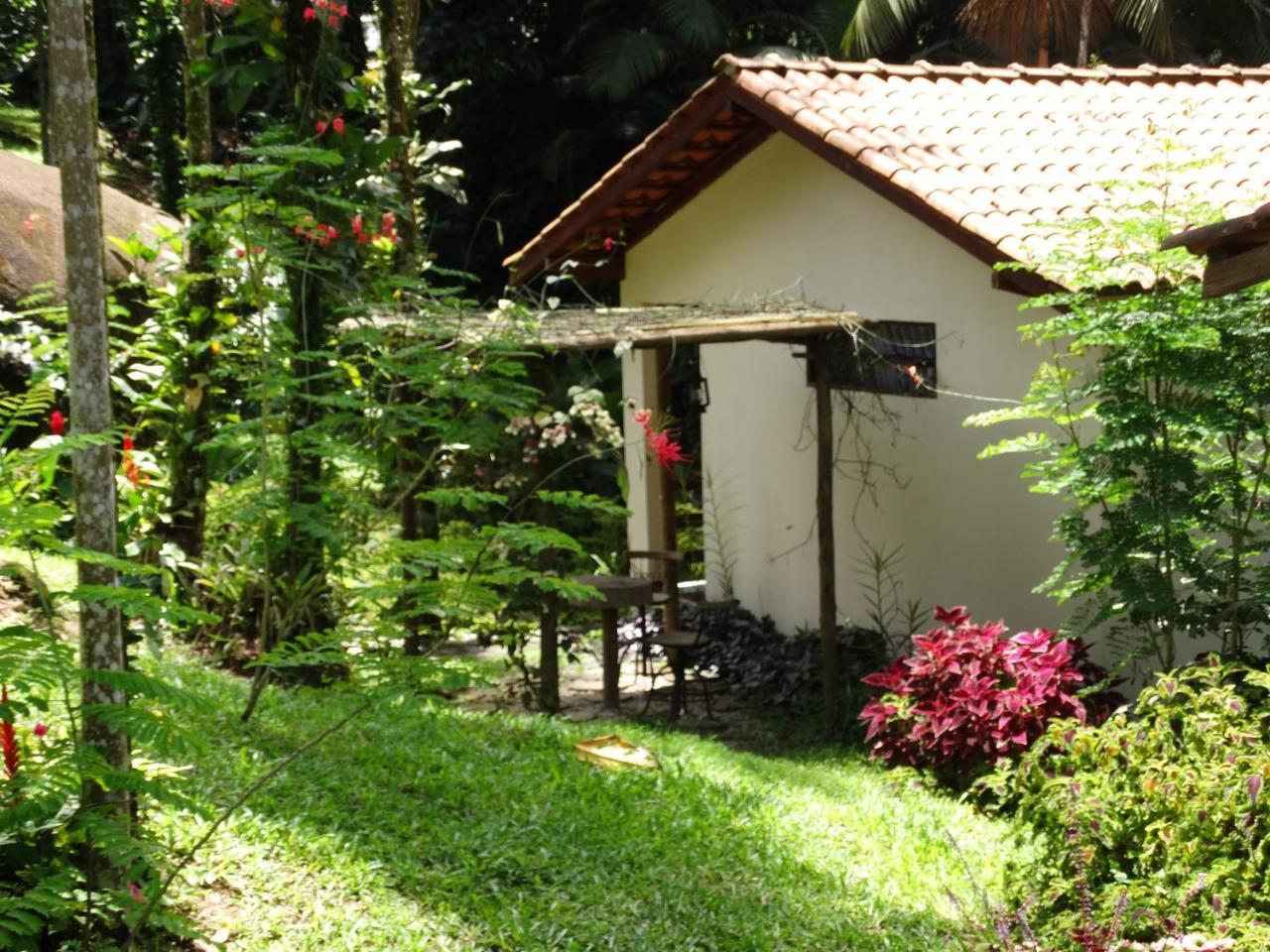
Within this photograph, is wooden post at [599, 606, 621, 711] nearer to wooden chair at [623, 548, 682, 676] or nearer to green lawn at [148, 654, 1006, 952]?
wooden chair at [623, 548, 682, 676]

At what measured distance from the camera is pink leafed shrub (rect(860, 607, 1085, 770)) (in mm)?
7277

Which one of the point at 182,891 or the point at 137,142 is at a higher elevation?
the point at 137,142

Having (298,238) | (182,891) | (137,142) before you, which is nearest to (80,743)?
(182,891)

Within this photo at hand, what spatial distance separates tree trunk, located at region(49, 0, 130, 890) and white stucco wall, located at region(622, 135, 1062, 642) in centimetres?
605

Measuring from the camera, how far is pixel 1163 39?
67.6 ft

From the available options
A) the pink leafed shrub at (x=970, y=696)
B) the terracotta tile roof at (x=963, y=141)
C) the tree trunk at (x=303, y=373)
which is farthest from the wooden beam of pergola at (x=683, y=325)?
the pink leafed shrub at (x=970, y=696)

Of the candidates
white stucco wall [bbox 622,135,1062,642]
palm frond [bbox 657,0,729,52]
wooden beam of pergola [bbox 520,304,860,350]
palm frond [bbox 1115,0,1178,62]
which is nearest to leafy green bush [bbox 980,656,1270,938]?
white stucco wall [bbox 622,135,1062,642]

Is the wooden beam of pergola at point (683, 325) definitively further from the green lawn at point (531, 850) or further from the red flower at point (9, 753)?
the red flower at point (9, 753)

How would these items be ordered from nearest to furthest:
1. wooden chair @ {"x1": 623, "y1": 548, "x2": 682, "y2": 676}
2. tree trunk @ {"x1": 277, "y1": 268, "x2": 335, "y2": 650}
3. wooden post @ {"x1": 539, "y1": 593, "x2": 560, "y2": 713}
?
tree trunk @ {"x1": 277, "y1": 268, "x2": 335, "y2": 650} < wooden post @ {"x1": 539, "y1": 593, "x2": 560, "y2": 713} < wooden chair @ {"x1": 623, "y1": 548, "x2": 682, "y2": 676}

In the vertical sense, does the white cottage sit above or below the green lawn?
above

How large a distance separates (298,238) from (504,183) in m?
14.1

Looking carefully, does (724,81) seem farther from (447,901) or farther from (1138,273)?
(447,901)

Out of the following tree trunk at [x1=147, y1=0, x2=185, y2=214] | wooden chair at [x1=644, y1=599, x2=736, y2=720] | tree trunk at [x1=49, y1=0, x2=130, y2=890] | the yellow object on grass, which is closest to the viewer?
tree trunk at [x1=49, y1=0, x2=130, y2=890]

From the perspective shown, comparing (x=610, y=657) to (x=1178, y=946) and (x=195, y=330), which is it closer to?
(x=195, y=330)
